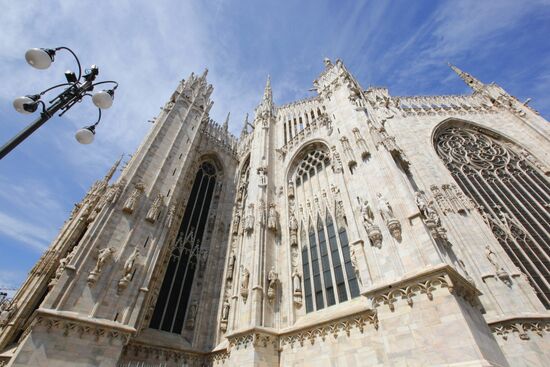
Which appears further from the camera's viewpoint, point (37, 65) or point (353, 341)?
point (353, 341)

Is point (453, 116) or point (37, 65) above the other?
point (453, 116)

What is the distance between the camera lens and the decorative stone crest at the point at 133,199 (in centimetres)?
1344

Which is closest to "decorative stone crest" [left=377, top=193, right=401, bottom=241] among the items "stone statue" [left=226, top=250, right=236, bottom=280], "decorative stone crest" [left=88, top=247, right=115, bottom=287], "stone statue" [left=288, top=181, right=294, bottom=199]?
"stone statue" [left=288, top=181, right=294, bottom=199]

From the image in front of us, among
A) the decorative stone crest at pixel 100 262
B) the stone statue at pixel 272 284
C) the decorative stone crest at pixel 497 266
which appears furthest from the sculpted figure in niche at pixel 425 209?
the decorative stone crest at pixel 100 262

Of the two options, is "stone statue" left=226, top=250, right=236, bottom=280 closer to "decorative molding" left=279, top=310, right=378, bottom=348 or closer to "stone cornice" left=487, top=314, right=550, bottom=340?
"decorative molding" left=279, top=310, right=378, bottom=348

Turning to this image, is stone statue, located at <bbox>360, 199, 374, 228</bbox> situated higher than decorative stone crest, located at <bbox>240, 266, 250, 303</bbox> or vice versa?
stone statue, located at <bbox>360, 199, 374, 228</bbox>

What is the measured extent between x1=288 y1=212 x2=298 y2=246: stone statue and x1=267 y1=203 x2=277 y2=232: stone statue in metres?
0.84

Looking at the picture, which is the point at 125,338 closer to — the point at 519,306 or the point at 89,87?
the point at 89,87

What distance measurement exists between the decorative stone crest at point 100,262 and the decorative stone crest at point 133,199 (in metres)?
2.16

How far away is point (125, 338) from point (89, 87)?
31.4 feet

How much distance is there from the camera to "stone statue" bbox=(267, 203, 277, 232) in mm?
14945

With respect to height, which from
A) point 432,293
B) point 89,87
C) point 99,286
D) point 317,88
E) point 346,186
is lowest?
point 432,293

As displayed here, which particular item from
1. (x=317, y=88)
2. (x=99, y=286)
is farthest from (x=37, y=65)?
(x=317, y=88)

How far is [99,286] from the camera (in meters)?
11.1
